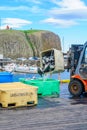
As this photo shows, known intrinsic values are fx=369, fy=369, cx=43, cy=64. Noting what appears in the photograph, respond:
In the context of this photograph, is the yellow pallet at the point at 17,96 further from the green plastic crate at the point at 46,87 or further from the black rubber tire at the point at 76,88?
the black rubber tire at the point at 76,88

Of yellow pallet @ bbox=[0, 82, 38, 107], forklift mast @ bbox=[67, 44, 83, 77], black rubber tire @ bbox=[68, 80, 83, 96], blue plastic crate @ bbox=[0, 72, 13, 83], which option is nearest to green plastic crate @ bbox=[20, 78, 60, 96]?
black rubber tire @ bbox=[68, 80, 83, 96]

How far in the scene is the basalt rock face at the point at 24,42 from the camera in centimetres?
11364

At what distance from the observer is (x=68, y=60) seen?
1644 centimetres

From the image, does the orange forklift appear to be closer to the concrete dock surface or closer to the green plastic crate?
the green plastic crate

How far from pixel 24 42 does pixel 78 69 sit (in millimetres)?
104089

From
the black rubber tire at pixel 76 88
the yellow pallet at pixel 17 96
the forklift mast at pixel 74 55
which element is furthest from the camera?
the forklift mast at pixel 74 55

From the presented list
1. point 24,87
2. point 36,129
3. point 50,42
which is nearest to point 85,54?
point 24,87

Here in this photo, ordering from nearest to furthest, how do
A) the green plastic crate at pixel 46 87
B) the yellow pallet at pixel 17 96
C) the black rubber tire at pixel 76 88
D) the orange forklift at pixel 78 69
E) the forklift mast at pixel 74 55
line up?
the yellow pallet at pixel 17 96
the green plastic crate at pixel 46 87
the orange forklift at pixel 78 69
the black rubber tire at pixel 76 88
the forklift mast at pixel 74 55

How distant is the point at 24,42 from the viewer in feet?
390

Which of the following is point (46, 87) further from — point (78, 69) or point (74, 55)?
point (74, 55)

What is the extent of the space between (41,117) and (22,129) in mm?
1631

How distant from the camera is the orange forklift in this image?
49.8 feet

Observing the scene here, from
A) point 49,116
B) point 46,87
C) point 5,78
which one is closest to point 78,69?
point 46,87

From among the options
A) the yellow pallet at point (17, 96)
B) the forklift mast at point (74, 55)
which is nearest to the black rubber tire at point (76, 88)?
the forklift mast at point (74, 55)
